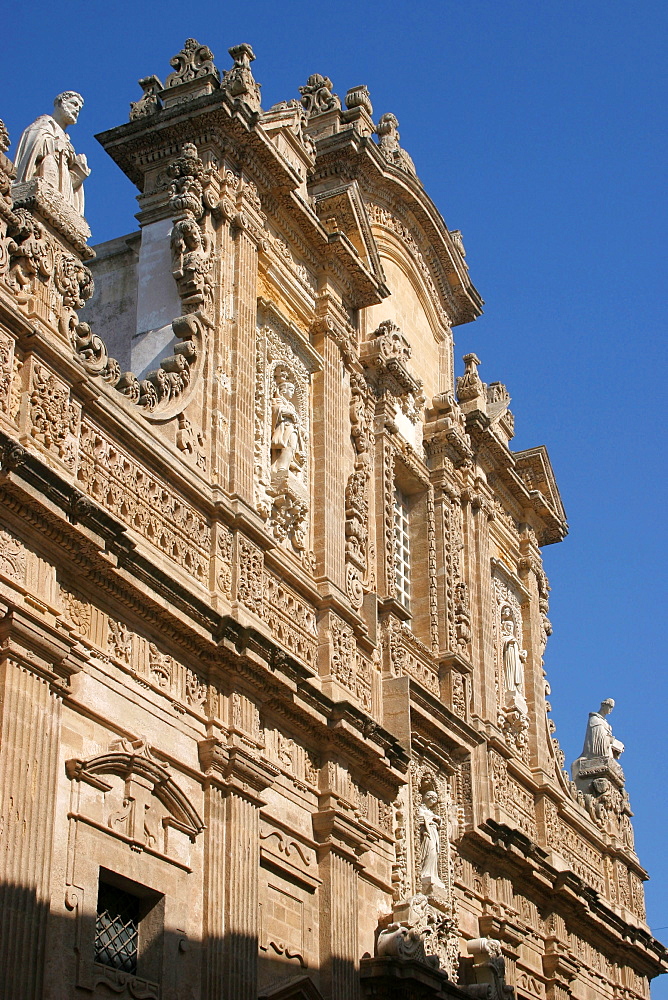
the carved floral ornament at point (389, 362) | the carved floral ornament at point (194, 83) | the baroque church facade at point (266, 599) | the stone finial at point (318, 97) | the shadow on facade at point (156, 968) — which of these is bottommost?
the shadow on facade at point (156, 968)

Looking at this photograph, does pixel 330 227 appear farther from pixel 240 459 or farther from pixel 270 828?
pixel 270 828

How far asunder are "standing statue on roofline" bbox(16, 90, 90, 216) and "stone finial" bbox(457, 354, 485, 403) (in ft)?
37.6

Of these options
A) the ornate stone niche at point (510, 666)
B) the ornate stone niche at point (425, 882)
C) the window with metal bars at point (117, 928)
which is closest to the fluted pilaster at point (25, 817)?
the window with metal bars at point (117, 928)

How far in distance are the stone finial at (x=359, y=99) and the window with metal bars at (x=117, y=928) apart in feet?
45.9

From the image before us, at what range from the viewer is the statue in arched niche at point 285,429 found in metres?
19.2

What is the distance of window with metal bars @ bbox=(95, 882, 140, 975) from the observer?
14034 millimetres

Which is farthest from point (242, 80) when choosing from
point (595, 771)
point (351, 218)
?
point (595, 771)

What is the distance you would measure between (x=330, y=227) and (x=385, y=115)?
4.67 m

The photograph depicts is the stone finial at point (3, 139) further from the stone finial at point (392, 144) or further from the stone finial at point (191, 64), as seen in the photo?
the stone finial at point (392, 144)

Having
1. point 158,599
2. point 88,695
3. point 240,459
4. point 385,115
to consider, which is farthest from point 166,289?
point 385,115

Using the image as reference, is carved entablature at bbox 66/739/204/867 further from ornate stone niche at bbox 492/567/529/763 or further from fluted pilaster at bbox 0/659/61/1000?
ornate stone niche at bbox 492/567/529/763

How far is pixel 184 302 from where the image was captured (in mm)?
18172

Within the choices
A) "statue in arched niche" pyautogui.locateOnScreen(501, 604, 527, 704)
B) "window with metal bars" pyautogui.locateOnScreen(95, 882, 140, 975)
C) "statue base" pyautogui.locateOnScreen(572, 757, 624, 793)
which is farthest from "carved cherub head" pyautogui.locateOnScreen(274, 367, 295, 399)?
"statue base" pyautogui.locateOnScreen(572, 757, 624, 793)

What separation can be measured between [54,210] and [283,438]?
5.04 metres
